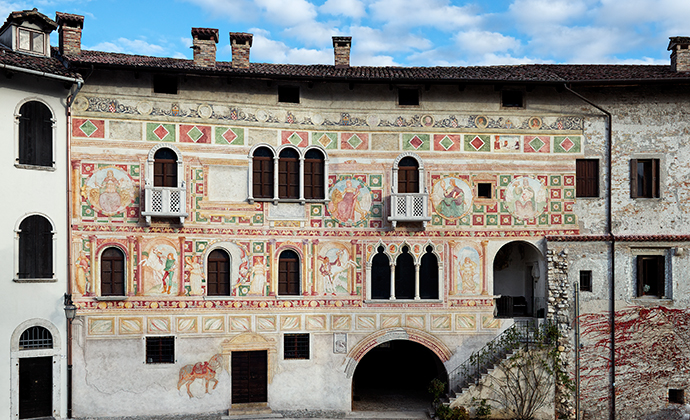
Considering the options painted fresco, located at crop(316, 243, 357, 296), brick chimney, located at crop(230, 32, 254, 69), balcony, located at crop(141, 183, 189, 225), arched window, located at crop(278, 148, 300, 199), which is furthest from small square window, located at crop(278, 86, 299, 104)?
painted fresco, located at crop(316, 243, 357, 296)

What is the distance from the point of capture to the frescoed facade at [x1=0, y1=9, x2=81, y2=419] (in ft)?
52.7

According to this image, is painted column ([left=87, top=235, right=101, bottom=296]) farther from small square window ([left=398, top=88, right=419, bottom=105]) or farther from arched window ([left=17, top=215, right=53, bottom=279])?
small square window ([left=398, top=88, right=419, bottom=105])

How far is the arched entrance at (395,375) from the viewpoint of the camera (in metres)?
20.2

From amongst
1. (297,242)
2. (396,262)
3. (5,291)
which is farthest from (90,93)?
(396,262)

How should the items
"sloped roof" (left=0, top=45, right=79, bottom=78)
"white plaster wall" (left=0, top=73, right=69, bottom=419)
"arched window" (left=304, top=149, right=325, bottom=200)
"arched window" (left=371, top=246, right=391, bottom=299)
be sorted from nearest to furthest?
"sloped roof" (left=0, top=45, right=79, bottom=78) < "white plaster wall" (left=0, top=73, right=69, bottom=419) < "arched window" (left=304, top=149, right=325, bottom=200) < "arched window" (left=371, top=246, right=391, bottom=299)

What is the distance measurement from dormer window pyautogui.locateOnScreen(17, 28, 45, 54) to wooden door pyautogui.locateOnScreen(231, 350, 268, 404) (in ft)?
35.3

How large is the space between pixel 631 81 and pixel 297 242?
37.2 feet

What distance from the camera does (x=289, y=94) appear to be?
1884cm

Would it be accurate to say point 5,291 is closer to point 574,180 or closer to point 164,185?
point 164,185

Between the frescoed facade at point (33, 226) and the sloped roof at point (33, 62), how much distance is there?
3 cm

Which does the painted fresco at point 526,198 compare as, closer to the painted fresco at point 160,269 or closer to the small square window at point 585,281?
the small square window at point 585,281

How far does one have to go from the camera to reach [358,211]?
18688 millimetres

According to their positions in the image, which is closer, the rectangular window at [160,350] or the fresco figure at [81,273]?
the fresco figure at [81,273]

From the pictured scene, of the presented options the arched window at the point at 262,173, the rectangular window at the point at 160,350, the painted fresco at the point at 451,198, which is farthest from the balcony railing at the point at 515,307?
the rectangular window at the point at 160,350
